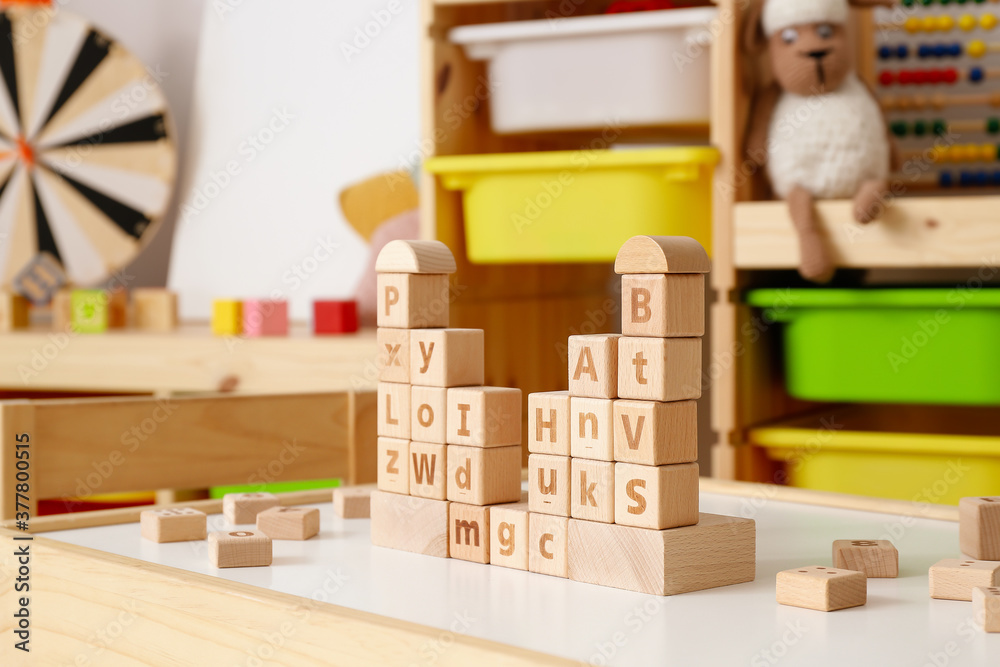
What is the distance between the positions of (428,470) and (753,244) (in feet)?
2.78

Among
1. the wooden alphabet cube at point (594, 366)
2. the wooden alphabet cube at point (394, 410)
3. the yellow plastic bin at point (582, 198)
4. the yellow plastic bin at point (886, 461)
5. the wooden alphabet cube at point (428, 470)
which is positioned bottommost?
the yellow plastic bin at point (886, 461)

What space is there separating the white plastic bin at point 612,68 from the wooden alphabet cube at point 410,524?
90 centimetres

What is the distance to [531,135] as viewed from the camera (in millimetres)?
1674

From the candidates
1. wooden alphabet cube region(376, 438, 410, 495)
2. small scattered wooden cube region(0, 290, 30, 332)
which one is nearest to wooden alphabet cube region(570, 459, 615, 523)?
wooden alphabet cube region(376, 438, 410, 495)

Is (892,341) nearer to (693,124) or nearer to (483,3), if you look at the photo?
(693,124)

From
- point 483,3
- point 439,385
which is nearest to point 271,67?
point 483,3

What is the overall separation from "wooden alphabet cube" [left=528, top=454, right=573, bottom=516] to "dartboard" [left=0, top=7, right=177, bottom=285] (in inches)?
71.3

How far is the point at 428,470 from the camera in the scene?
2.10 ft

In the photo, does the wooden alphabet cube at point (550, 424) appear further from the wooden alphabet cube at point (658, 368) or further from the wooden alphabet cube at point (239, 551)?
the wooden alphabet cube at point (239, 551)

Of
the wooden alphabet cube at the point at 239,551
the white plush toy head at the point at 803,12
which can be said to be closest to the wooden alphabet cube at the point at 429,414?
the wooden alphabet cube at the point at 239,551

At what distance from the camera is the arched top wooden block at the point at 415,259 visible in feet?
2.15

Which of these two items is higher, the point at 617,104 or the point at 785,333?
the point at 617,104

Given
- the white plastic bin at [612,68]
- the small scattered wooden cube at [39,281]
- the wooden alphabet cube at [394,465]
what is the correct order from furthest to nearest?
the small scattered wooden cube at [39,281]
the white plastic bin at [612,68]
the wooden alphabet cube at [394,465]

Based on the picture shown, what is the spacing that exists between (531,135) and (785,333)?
0.50 meters
